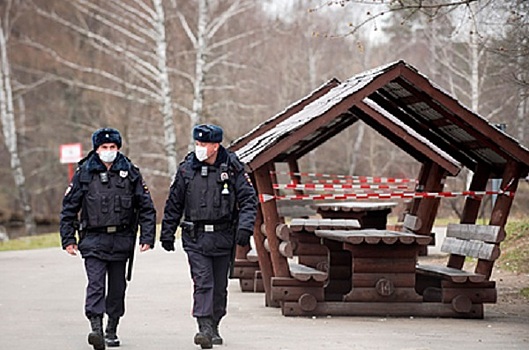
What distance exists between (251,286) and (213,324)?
4.76 meters

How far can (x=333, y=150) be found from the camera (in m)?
47.3

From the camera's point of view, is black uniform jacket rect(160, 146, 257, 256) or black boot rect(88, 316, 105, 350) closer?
black boot rect(88, 316, 105, 350)

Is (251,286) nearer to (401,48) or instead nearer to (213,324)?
(213,324)

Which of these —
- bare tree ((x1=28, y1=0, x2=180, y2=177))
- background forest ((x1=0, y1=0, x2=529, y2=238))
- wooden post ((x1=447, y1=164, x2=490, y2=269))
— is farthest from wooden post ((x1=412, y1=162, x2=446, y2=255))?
bare tree ((x1=28, y1=0, x2=180, y2=177))

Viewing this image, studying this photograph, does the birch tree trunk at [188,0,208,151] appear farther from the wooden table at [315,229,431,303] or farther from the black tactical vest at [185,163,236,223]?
the black tactical vest at [185,163,236,223]

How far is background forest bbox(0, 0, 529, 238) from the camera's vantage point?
32312 mm

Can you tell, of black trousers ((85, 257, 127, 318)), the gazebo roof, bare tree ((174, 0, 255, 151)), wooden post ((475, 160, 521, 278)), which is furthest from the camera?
bare tree ((174, 0, 255, 151))

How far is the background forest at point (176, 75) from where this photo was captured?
3231 cm

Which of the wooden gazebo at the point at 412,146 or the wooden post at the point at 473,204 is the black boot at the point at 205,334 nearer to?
the wooden gazebo at the point at 412,146

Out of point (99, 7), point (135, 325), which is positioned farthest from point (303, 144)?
point (99, 7)

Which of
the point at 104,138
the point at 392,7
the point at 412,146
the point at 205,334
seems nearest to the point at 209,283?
the point at 205,334

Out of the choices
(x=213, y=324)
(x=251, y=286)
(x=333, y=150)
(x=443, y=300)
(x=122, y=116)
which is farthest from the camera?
(x=333, y=150)

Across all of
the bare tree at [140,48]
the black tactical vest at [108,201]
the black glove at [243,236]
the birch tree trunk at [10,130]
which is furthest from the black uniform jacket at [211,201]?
the birch tree trunk at [10,130]

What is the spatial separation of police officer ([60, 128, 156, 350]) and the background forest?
62.2 ft
